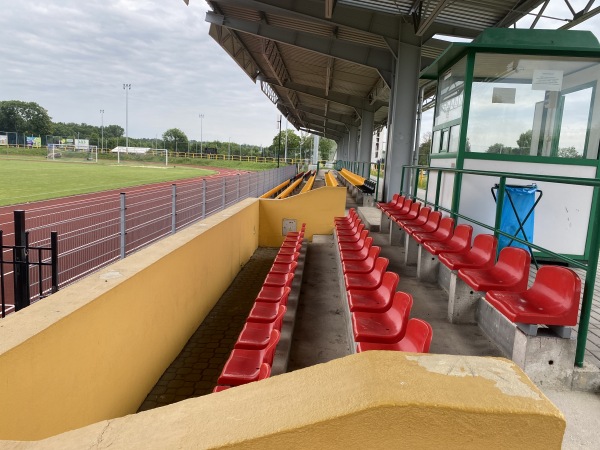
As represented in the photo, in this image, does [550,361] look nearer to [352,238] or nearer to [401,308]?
[401,308]

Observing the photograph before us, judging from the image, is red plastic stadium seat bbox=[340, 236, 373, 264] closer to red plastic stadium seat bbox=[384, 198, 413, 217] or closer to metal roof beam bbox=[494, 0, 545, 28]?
red plastic stadium seat bbox=[384, 198, 413, 217]

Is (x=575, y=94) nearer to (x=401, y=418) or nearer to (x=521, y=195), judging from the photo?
(x=521, y=195)

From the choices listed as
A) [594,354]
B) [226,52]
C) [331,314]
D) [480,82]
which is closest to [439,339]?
[594,354]

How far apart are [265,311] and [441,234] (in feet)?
7.17

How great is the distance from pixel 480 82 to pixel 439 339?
416 cm

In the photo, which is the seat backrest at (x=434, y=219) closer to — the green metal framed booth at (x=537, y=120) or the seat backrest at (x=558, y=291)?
the green metal framed booth at (x=537, y=120)

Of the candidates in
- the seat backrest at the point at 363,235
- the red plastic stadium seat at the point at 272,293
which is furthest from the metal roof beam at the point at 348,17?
the red plastic stadium seat at the point at 272,293

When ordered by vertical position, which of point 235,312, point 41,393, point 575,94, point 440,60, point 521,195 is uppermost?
point 440,60

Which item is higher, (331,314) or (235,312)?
(331,314)

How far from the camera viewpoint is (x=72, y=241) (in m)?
4.83

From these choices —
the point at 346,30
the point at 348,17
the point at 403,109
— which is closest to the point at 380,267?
the point at 403,109

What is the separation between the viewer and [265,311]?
14.7 ft

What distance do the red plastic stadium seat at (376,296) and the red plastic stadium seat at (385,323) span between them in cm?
5

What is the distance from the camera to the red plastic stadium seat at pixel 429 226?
5.38 meters
